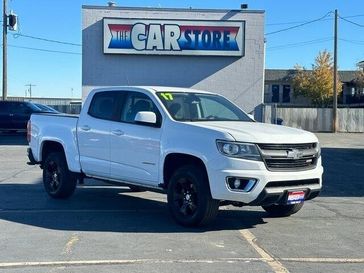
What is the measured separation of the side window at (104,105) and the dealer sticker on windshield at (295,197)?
311 centimetres

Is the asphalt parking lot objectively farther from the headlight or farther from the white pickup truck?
the headlight

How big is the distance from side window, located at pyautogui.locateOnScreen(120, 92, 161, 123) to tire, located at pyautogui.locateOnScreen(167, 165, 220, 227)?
49.0 inches

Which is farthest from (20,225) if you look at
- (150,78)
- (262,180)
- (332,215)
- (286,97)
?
(286,97)

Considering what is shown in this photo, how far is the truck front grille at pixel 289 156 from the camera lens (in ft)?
25.2

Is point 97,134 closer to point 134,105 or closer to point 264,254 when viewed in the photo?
point 134,105

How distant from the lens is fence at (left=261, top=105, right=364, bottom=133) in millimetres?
38469

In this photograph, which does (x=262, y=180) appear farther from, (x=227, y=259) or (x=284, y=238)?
(x=227, y=259)

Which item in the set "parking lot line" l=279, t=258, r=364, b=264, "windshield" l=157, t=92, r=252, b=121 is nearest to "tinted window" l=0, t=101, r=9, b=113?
"windshield" l=157, t=92, r=252, b=121

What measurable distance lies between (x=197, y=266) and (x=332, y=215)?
3.93 metres

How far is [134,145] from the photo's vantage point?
8789 mm

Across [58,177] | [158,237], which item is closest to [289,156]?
[158,237]

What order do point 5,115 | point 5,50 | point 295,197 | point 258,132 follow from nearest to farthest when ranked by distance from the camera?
point 258,132, point 295,197, point 5,115, point 5,50

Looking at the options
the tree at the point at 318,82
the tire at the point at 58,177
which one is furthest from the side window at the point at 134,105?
the tree at the point at 318,82

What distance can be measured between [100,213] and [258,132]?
2.95m
